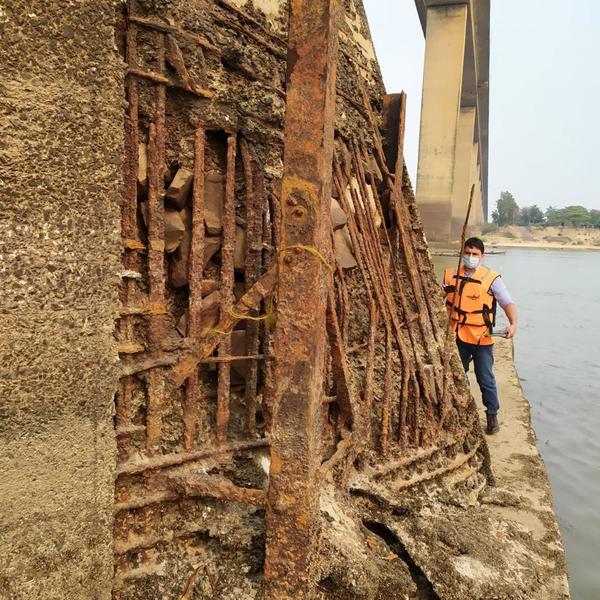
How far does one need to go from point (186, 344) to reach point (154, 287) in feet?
0.95

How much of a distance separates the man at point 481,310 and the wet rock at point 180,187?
3.20 meters

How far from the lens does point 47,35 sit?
67.5 inches

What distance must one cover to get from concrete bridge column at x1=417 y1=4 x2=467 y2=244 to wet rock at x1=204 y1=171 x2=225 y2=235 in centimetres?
1739

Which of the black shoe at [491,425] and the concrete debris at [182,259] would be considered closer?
the concrete debris at [182,259]

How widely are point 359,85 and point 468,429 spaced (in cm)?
258

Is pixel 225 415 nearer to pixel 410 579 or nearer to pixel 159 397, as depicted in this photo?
pixel 159 397

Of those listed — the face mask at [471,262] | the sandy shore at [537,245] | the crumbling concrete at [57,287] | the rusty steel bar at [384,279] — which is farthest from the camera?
the sandy shore at [537,245]

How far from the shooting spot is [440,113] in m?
18.5

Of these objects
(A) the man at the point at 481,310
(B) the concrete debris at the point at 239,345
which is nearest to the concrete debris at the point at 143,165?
(B) the concrete debris at the point at 239,345

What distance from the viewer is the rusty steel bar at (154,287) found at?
89.3 inches

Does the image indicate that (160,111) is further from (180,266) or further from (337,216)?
(337,216)

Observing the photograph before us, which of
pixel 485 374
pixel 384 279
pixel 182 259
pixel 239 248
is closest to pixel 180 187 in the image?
pixel 182 259

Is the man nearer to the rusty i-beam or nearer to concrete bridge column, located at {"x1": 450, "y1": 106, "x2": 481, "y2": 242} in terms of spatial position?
the rusty i-beam

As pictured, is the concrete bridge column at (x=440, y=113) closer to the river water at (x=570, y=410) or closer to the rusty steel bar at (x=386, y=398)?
the river water at (x=570, y=410)
